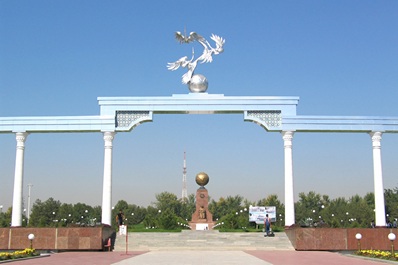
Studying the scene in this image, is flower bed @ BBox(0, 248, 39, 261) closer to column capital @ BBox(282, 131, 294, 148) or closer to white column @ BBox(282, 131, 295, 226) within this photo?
white column @ BBox(282, 131, 295, 226)

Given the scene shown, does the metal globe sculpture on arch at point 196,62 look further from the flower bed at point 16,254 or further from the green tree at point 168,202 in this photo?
the green tree at point 168,202

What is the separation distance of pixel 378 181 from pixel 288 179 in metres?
3.88

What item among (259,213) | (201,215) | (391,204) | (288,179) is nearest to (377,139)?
(288,179)

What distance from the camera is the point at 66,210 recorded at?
56594 mm

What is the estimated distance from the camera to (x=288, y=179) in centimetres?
2261

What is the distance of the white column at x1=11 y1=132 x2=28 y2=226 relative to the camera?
22.4 meters

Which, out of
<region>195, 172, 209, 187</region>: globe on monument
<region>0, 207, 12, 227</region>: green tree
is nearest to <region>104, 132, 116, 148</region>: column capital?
<region>195, 172, 209, 187</region>: globe on monument

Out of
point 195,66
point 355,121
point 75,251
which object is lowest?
point 75,251

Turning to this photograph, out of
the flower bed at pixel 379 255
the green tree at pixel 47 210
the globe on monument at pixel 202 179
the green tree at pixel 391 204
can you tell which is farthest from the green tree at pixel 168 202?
the flower bed at pixel 379 255

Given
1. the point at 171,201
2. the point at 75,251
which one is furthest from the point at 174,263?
the point at 171,201

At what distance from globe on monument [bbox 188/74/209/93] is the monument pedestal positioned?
12.9m

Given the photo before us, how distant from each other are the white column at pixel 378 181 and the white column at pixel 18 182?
595 inches

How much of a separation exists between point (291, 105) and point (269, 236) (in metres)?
5.68

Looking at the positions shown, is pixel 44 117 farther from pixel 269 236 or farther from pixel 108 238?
pixel 269 236
